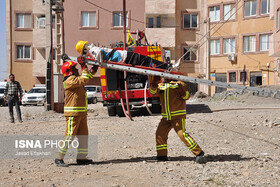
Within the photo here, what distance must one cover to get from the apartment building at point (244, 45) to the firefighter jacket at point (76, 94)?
98.3ft

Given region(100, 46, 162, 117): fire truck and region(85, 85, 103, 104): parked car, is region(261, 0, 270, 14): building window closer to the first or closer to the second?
region(85, 85, 103, 104): parked car

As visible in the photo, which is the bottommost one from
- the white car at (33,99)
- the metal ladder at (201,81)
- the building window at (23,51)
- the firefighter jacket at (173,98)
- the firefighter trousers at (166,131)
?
the white car at (33,99)

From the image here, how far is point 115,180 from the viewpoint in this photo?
5.87 metres

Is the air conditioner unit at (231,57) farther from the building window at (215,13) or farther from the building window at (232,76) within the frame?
the building window at (215,13)

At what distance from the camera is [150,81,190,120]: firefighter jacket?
718 centimetres

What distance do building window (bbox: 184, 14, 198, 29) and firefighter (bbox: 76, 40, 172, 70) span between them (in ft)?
103

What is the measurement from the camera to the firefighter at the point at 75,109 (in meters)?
6.93

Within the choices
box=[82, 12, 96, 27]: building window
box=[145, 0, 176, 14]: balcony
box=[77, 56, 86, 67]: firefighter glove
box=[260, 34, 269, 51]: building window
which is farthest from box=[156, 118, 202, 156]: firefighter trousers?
box=[82, 12, 96, 27]: building window

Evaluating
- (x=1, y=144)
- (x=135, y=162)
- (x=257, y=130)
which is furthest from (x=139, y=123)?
(x=135, y=162)

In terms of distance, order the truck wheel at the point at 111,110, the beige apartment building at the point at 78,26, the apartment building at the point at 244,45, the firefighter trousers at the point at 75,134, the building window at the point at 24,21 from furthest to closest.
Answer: the building window at the point at 24,21
the beige apartment building at the point at 78,26
the apartment building at the point at 244,45
the truck wheel at the point at 111,110
the firefighter trousers at the point at 75,134

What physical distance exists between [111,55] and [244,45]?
31.3 metres

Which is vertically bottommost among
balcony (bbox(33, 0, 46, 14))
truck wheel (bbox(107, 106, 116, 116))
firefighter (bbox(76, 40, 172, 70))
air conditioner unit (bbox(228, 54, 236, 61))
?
truck wheel (bbox(107, 106, 116, 116))

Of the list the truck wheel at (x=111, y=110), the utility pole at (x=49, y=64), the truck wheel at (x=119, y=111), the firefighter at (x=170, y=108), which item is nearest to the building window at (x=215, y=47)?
the utility pole at (x=49, y=64)

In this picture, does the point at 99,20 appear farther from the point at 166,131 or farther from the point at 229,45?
the point at 166,131
